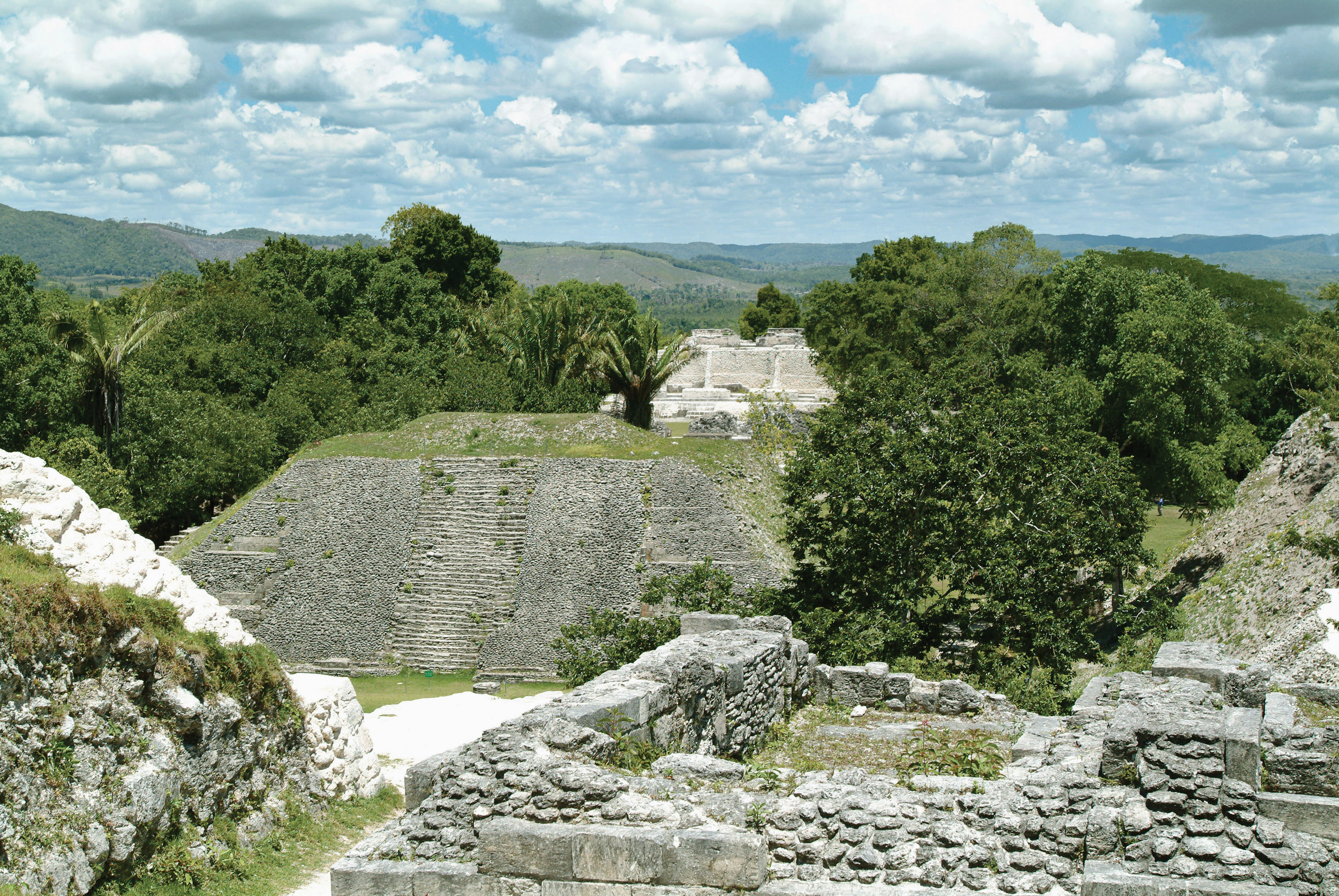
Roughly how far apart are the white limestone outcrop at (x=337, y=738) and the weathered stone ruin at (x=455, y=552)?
8729mm

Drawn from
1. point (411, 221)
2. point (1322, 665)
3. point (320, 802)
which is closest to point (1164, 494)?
point (1322, 665)

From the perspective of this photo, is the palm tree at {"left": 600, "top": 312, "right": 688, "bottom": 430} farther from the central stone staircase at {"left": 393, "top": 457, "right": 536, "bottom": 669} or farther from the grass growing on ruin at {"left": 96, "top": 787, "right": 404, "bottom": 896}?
the grass growing on ruin at {"left": 96, "top": 787, "right": 404, "bottom": 896}

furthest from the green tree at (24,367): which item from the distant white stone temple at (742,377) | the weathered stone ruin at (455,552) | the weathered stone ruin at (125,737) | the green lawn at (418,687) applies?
the distant white stone temple at (742,377)

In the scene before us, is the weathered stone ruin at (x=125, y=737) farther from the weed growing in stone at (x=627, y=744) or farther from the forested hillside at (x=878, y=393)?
the forested hillside at (x=878, y=393)

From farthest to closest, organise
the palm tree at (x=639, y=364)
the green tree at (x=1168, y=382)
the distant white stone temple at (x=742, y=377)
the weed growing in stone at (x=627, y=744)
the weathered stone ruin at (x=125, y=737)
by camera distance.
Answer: the distant white stone temple at (x=742, y=377)
the palm tree at (x=639, y=364)
the green tree at (x=1168, y=382)
the weathered stone ruin at (x=125, y=737)
the weed growing in stone at (x=627, y=744)

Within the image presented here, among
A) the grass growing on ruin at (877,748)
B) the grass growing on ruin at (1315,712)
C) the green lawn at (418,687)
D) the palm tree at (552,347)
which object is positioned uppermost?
the palm tree at (552,347)

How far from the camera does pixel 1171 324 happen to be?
79.9ft

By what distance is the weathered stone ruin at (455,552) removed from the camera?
2291cm

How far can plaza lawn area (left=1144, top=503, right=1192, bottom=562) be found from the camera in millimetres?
27203

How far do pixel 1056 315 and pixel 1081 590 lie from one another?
14.4 m

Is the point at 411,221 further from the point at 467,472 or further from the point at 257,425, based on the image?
the point at 467,472

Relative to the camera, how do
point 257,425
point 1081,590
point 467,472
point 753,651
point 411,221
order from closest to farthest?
1. point 753,651
2. point 1081,590
3. point 467,472
4. point 257,425
5. point 411,221

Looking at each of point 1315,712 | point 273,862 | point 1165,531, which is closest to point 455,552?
point 273,862

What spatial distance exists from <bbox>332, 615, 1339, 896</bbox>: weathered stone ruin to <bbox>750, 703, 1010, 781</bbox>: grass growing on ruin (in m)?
0.81
